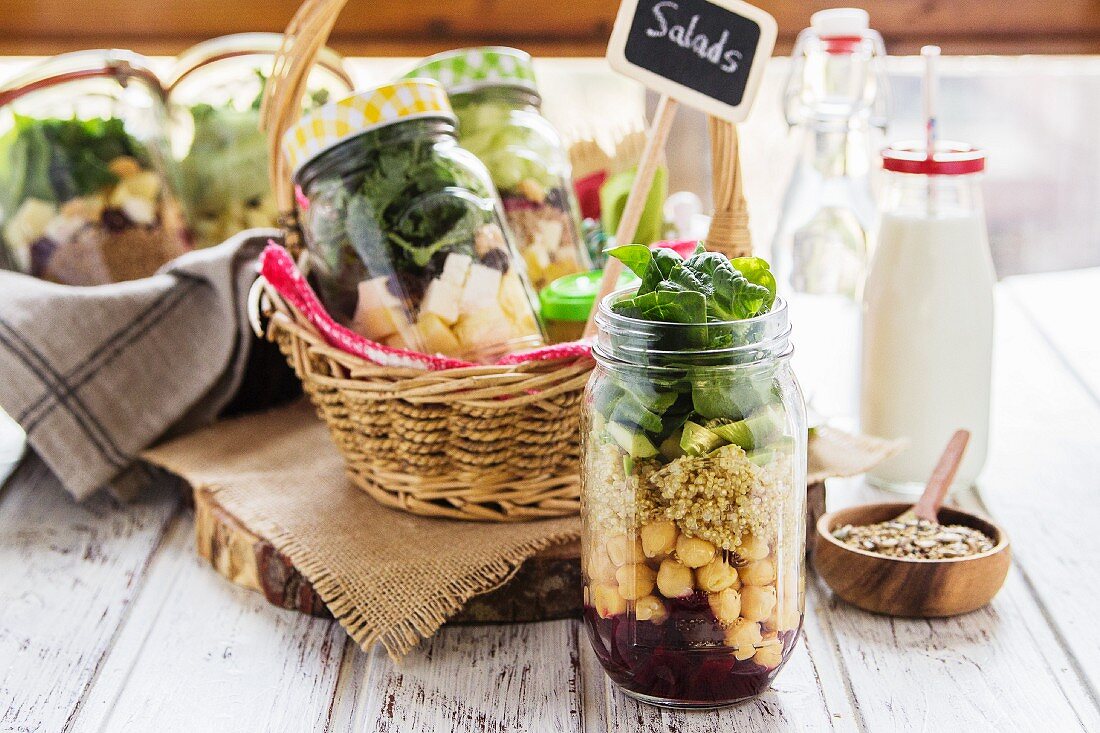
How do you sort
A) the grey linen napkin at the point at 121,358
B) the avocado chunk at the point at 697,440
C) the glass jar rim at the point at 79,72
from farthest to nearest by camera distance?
1. the glass jar rim at the point at 79,72
2. the grey linen napkin at the point at 121,358
3. the avocado chunk at the point at 697,440

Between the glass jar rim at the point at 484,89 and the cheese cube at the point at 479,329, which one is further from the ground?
the glass jar rim at the point at 484,89

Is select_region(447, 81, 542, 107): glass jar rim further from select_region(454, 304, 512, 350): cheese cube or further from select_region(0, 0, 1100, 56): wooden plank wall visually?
select_region(0, 0, 1100, 56): wooden plank wall

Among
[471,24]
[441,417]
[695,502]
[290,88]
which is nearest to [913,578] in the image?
[695,502]

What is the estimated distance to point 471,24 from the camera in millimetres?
1451

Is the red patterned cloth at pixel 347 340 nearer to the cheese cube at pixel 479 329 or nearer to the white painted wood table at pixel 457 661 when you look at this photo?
the cheese cube at pixel 479 329

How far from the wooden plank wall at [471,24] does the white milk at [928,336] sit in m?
0.66

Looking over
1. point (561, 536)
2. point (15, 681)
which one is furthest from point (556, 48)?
point (15, 681)

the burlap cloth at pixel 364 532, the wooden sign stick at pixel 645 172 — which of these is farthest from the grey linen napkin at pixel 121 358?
the wooden sign stick at pixel 645 172

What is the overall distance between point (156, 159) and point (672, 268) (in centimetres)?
74

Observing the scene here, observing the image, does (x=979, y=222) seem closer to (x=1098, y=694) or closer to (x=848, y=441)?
(x=848, y=441)

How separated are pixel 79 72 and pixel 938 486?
0.89 meters

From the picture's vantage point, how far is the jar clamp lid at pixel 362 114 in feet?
2.49

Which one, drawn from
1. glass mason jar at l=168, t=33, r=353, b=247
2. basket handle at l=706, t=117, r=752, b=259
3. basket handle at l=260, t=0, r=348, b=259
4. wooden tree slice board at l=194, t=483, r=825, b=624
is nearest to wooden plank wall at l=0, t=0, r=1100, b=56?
glass mason jar at l=168, t=33, r=353, b=247

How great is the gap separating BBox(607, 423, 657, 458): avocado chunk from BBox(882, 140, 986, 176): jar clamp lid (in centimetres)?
38
